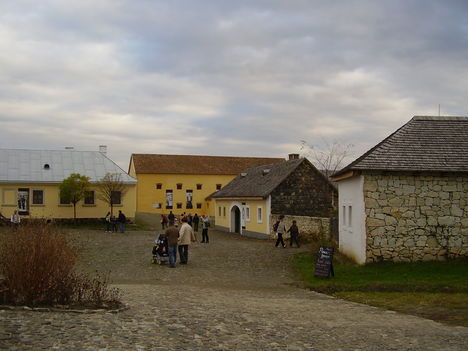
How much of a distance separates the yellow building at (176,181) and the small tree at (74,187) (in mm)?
27977

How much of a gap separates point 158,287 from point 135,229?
25.9m

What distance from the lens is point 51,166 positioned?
44438mm

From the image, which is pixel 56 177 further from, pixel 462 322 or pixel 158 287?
pixel 462 322

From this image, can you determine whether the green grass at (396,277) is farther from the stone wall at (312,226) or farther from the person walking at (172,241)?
the stone wall at (312,226)

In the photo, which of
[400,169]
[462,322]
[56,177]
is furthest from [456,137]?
[56,177]

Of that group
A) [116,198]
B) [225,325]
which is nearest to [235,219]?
[116,198]

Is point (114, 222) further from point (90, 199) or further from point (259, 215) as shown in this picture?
point (259, 215)

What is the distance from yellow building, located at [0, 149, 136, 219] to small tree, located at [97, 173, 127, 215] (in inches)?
9.8

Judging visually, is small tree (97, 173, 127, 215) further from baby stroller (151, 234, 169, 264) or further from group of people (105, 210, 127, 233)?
baby stroller (151, 234, 169, 264)

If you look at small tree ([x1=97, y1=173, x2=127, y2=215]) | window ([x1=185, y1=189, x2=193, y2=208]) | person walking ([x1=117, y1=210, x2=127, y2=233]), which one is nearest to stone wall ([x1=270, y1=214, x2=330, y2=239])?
person walking ([x1=117, y1=210, x2=127, y2=233])

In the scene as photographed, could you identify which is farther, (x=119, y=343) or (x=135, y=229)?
(x=135, y=229)

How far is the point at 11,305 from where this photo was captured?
10461 millimetres

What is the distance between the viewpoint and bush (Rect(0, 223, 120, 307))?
1061 cm

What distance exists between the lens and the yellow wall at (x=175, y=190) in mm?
69062
